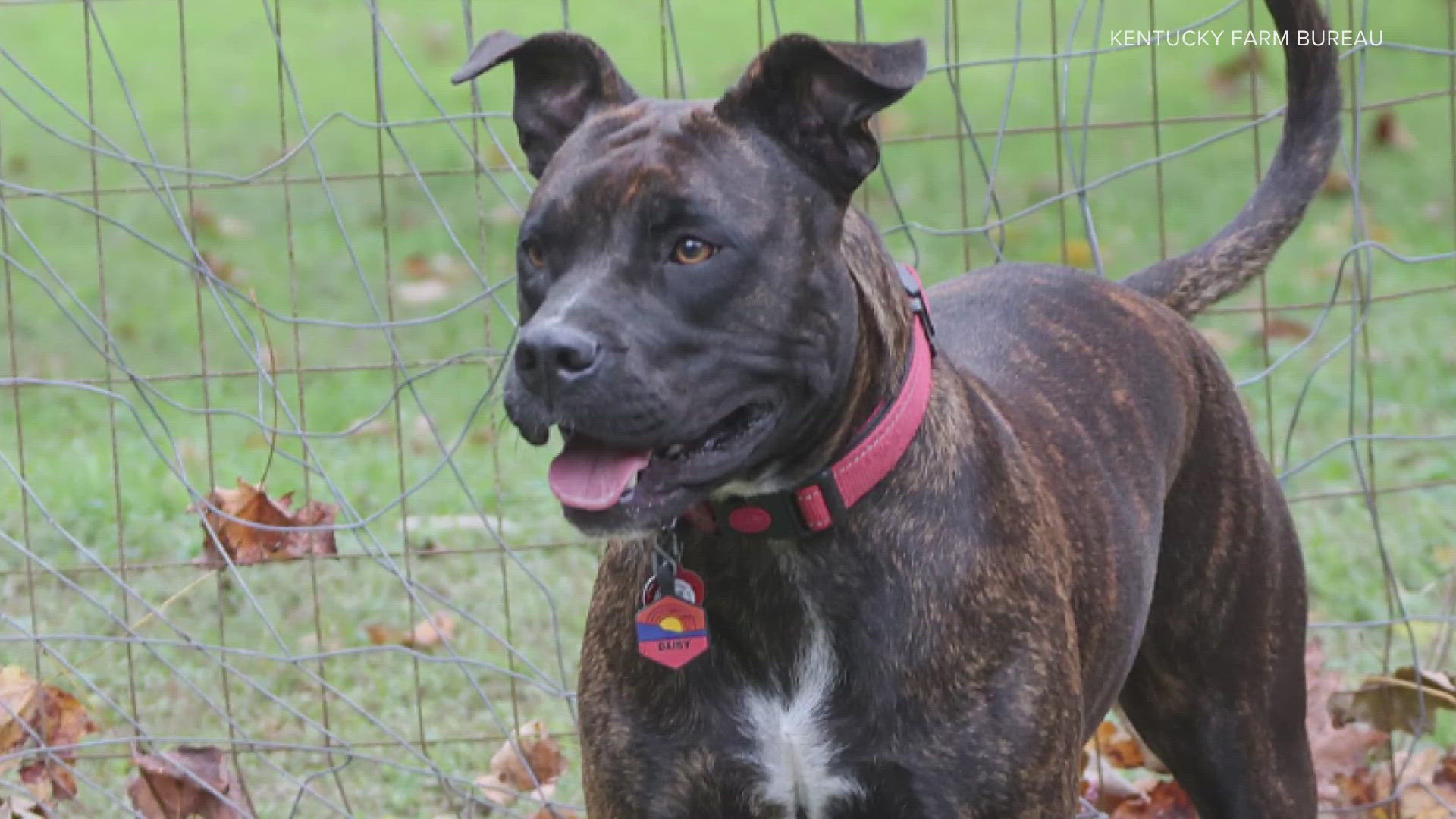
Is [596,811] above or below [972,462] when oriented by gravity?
below

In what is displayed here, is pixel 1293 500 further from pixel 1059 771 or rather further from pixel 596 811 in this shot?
pixel 596 811

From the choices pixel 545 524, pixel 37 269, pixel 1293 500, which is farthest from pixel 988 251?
pixel 37 269

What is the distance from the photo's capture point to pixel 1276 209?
459 cm

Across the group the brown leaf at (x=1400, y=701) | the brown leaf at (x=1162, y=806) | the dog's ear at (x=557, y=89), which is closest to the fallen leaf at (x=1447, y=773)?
the brown leaf at (x=1400, y=701)

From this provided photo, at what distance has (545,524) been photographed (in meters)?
6.70

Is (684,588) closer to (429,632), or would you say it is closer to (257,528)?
(257,528)

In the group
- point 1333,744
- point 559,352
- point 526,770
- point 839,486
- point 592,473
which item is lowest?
point 1333,744

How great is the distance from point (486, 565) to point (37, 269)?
4288 millimetres

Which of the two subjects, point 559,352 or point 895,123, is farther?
point 895,123

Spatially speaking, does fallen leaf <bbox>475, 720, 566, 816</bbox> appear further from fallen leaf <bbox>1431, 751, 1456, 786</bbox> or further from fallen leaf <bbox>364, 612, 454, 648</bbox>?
fallen leaf <bbox>1431, 751, 1456, 786</bbox>

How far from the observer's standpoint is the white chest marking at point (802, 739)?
10.4 feet

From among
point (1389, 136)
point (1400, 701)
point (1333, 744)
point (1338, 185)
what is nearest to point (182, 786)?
point (1333, 744)

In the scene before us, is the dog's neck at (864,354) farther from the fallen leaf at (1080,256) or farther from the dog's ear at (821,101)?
the fallen leaf at (1080,256)

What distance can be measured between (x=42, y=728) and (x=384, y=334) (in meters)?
1.95
